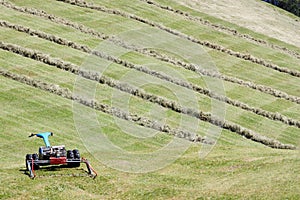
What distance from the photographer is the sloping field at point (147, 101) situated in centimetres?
3297

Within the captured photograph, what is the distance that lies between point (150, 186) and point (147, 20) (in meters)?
→ 62.2

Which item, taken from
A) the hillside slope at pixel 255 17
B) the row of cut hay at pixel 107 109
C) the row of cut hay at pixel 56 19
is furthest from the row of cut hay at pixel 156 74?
the hillside slope at pixel 255 17

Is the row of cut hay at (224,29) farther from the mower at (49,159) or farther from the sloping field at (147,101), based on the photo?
the mower at (49,159)

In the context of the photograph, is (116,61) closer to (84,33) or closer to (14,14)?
(84,33)

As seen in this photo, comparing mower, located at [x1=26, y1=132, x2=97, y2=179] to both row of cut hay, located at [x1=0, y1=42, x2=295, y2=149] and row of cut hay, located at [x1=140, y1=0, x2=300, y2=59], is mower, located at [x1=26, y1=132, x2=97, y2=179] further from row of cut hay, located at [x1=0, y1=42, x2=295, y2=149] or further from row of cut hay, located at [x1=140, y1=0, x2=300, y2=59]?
row of cut hay, located at [x1=140, y1=0, x2=300, y2=59]

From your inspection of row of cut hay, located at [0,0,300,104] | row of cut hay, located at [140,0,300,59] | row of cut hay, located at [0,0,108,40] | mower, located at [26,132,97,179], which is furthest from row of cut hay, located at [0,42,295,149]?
row of cut hay, located at [140,0,300,59]

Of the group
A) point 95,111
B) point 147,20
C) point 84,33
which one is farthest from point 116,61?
point 147,20

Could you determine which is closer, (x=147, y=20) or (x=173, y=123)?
(x=173, y=123)

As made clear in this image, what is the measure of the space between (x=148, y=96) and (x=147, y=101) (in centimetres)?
102

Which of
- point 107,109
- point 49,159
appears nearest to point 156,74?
point 107,109

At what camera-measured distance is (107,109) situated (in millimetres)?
54844

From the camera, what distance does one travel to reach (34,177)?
1270 inches

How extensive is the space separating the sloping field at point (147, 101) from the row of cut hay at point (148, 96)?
5.2 inches

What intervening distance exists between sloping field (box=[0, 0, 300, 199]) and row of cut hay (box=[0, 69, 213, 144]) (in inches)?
5.4
